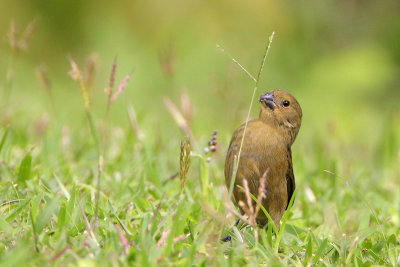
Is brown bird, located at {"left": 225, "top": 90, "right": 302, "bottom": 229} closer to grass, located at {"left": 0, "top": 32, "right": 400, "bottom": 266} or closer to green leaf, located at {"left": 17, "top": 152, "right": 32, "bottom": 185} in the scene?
grass, located at {"left": 0, "top": 32, "right": 400, "bottom": 266}

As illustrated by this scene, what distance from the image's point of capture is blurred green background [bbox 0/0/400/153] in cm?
969

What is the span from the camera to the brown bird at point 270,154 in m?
4.12

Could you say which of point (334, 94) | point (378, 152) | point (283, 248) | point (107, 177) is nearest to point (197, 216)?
point (283, 248)

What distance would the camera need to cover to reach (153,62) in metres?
10.7

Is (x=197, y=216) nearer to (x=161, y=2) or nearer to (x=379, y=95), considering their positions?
(x=379, y=95)

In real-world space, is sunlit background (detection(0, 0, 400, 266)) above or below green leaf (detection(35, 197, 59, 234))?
below

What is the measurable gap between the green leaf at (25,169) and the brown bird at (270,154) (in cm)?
119

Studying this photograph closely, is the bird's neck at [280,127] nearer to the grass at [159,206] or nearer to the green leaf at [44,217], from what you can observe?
the grass at [159,206]

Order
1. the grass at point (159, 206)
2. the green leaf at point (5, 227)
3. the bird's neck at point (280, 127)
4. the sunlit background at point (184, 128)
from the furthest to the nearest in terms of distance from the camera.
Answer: the bird's neck at point (280, 127) → the sunlit background at point (184, 128) → the green leaf at point (5, 227) → the grass at point (159, 206)

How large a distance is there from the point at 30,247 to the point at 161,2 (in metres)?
8.14

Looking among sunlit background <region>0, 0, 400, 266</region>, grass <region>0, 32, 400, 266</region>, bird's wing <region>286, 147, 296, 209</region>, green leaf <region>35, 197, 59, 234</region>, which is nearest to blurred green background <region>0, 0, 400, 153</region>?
sunlit background <region>0, 0, 400, 266</region>

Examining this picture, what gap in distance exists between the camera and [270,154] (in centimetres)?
420

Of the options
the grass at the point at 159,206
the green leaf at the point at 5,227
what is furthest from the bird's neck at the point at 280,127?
the green leaf at the point at 5,227

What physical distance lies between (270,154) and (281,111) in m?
0.37
